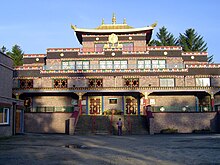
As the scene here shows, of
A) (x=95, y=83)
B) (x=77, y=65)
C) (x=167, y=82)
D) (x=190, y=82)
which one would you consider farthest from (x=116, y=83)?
(x=190, y=82)

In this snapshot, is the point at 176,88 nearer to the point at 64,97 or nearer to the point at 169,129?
the point at 169,129

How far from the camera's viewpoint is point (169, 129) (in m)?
30.3

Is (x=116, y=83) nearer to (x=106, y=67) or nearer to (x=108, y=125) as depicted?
(x=106, y=67)

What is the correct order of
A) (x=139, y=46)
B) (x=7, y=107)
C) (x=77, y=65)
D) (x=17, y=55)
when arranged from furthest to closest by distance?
(x=17, y=55) < (x=139, y=46) < (x=77, y=65) < (x=7, y=107)

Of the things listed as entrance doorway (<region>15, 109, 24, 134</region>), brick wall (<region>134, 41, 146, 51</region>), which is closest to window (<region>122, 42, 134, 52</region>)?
brick wall (<region>134, 41, 146, 51</region>)

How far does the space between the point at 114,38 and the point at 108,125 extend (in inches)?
674

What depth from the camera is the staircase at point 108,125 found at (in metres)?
28.0

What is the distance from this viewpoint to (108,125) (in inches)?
1156

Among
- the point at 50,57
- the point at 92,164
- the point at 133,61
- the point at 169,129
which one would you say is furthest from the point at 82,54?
the point at 92,164

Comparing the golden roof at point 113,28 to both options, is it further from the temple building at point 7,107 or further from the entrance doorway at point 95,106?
the temple building at point 7,107

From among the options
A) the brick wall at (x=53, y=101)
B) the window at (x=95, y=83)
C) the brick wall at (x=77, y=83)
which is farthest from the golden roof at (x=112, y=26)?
the brick wall at (x=53, y=101)

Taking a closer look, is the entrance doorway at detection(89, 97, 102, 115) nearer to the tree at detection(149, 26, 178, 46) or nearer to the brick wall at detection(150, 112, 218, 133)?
the brick wall at detection(150, 112, 218, 133)

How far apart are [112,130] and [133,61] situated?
45.7 ft

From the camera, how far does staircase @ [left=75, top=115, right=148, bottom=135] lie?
1102 inches
